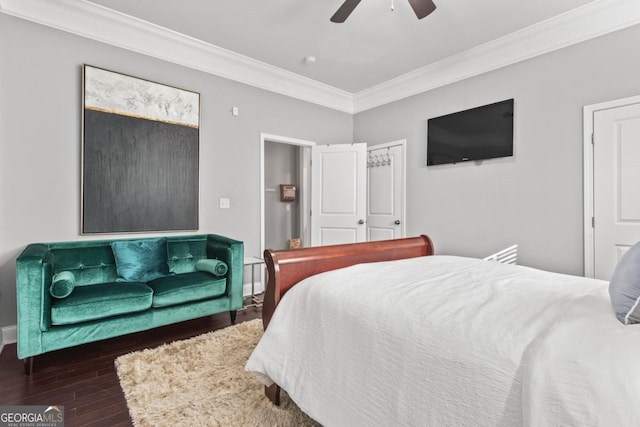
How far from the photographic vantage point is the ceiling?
2.84 metres

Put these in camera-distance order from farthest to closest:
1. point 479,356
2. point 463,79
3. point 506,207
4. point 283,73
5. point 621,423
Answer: point 283,73 < point 463,79 < point 506,207 < point 479,356 < point 621,423

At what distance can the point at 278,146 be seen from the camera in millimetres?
5699

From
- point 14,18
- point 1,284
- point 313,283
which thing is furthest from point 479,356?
point 14,18

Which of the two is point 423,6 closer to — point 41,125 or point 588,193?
point 588,193

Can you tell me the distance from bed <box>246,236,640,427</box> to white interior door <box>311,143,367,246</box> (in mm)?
2777

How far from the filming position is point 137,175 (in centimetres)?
318

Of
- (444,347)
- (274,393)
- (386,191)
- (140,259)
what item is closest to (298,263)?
(274,393)

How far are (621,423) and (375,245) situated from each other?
159cm

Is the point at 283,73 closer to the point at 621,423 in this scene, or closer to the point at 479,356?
the point at 479,356

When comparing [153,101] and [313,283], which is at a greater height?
[153,101]

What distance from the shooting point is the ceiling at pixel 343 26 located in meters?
2.84

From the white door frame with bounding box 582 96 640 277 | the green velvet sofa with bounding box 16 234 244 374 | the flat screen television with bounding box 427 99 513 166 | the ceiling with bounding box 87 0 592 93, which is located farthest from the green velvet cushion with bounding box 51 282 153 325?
the white door frame with bounding box 582 96 640 277

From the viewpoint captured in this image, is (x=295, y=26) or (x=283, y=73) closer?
(x=295, y=26)

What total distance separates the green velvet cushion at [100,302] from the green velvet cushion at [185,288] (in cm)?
9
